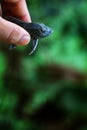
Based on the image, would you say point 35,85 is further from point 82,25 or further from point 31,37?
point 31,37

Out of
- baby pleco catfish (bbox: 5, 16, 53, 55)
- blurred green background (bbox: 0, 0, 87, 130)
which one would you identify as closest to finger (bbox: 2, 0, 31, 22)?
baby pleco catfish (bbox: 5, 16, 53, 55)

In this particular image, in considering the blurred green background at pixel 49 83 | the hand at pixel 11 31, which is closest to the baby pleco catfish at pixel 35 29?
the hand at pixel 11 31

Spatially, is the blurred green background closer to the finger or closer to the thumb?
the finger

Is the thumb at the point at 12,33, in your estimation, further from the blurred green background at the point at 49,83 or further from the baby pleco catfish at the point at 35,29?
the blurred green background at the point at 49,83

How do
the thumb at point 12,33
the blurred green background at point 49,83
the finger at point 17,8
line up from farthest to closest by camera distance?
the blurred green background at point 49,83 < the finger at point 17,8 < the thumb at point 12,33

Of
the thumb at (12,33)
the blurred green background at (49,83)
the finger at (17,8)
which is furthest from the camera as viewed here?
the blurred green background at (49,83)

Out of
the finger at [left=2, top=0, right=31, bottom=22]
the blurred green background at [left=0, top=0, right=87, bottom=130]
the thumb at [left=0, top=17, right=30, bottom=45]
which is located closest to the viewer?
the thumb at [left=0, top=17, right=30, bottom=45]

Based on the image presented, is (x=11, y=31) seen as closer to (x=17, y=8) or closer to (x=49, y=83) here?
(x=17, y=8)

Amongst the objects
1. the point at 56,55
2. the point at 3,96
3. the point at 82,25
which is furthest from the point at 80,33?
the point at 3,96
